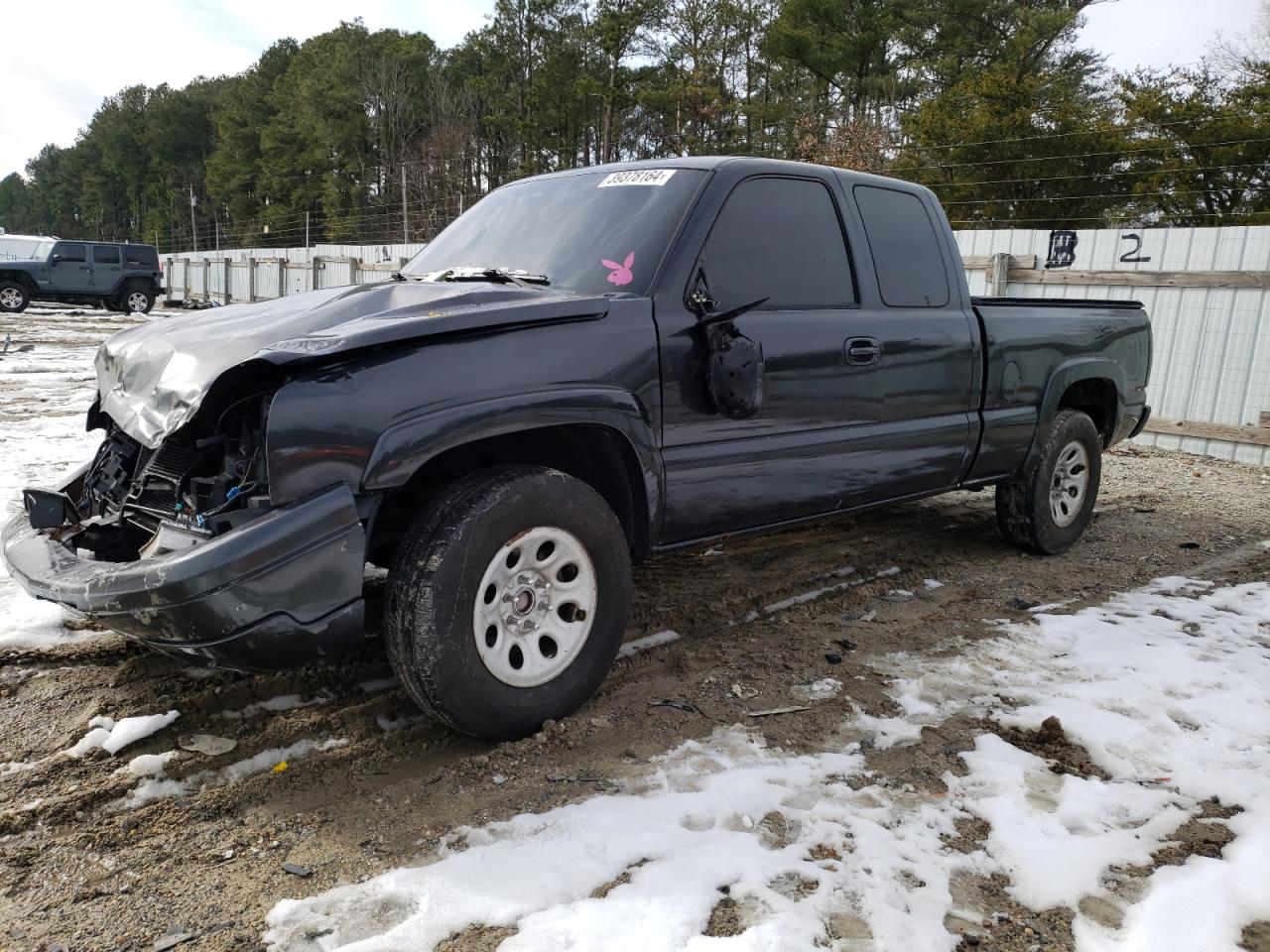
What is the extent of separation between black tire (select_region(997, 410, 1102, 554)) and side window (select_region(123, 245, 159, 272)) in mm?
25072

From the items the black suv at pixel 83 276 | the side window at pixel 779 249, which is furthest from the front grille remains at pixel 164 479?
the black suv at pixel 83 276

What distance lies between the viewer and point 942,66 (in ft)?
88.8

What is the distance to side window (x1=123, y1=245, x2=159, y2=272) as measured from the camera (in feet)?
79.7

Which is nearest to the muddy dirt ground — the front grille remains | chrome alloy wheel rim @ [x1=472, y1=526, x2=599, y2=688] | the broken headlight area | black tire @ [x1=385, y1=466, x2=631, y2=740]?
black tire @ [x1=385, y1=466, x2=631, y2=740]

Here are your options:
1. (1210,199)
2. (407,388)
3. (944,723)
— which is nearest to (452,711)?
(407,388)

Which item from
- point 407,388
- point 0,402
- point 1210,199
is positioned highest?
point 1210,199

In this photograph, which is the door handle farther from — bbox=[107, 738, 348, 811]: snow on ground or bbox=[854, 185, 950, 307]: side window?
bbox=[107, 738, 348, 811]: snow on ground

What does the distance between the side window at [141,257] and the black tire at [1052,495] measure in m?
25.1

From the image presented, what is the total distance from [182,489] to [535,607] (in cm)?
108

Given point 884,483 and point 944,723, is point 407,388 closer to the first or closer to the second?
point 944,723

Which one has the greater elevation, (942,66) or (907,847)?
(942,66)

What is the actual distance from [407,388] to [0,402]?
864cm

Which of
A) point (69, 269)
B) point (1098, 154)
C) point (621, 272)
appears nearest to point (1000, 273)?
point (621, 272)

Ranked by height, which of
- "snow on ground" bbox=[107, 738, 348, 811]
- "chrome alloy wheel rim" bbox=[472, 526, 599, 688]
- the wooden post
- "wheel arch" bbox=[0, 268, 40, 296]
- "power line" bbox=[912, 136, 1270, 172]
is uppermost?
"power line" bbox=[912, 136, 1270, 172]
